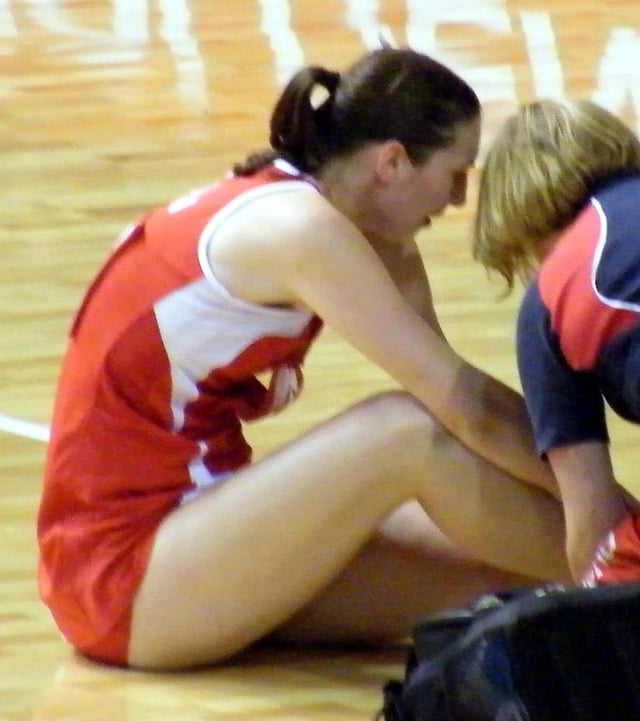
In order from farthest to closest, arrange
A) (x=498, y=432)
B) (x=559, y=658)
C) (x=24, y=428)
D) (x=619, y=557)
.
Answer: (x=24, y=428) → (x=498, y=432) → (x=619, y=557) → (x=559, y=658)

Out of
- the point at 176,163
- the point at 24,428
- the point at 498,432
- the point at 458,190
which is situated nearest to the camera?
the point at 498,432

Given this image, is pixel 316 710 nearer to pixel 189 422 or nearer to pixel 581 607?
pixel 189 422

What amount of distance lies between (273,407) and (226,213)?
0.81ft

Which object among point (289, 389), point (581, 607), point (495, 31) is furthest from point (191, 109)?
point (581, 607)

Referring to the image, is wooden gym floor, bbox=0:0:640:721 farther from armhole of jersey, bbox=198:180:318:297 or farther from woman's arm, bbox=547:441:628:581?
armhole of jersey, bbox=198:180:318:297

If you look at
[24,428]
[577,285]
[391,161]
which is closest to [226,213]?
[391,161]

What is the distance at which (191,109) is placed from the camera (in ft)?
14.2

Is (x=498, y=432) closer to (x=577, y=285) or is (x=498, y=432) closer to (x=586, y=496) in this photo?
(x=586, y=496)

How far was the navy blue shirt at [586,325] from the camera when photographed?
1405mm

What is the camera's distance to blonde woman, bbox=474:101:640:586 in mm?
1416

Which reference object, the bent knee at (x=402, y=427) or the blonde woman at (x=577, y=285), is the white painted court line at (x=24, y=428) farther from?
the blonde woman at (x=577, y=285)

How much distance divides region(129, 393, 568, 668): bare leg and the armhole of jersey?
204mm

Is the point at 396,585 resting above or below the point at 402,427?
below

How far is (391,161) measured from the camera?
1.71 meters
